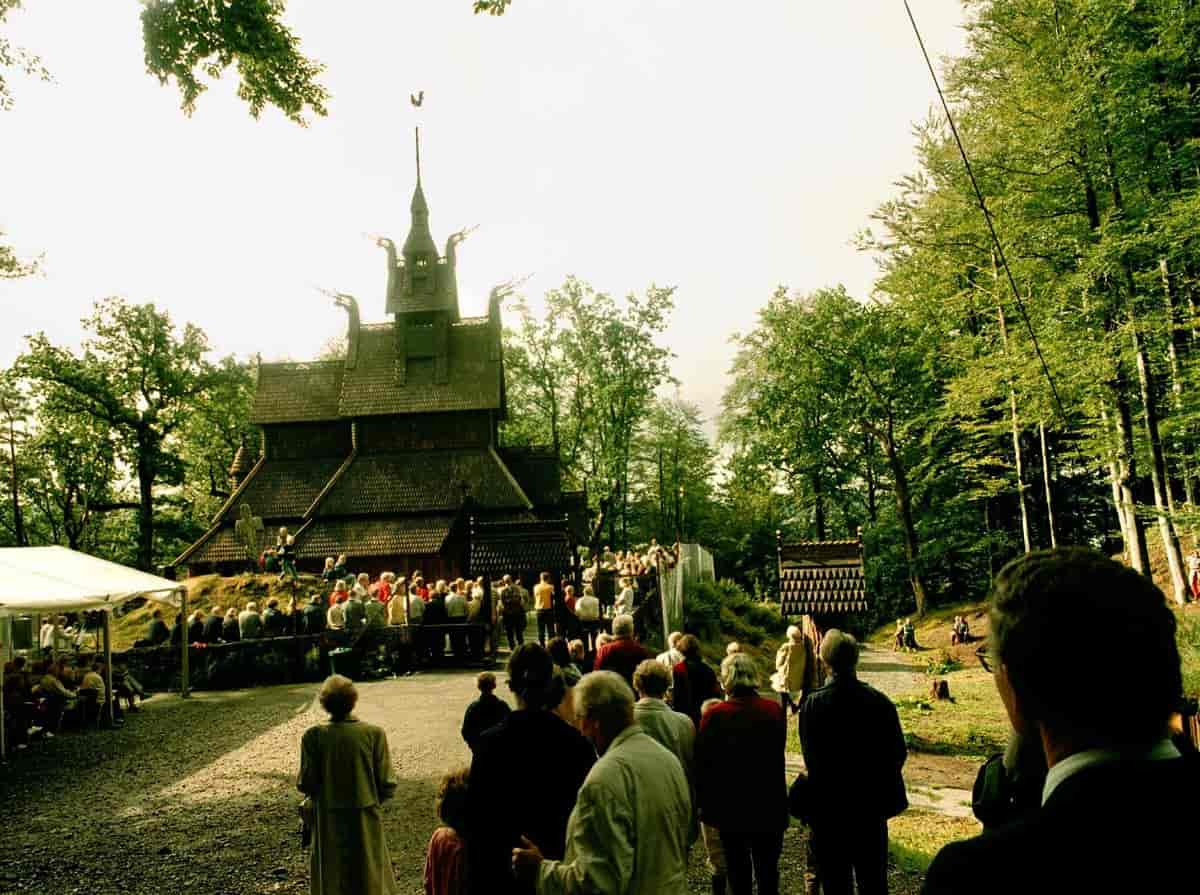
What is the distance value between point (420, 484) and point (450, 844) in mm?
28206

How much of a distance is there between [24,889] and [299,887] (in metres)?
2.24

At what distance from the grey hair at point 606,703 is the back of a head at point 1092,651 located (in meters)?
2.26

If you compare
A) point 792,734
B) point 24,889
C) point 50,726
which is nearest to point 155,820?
point 24,889

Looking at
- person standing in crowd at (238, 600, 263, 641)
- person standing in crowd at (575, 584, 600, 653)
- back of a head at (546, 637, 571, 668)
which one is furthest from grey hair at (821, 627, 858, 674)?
person standing in crowd at (238, 600, 263, 641)

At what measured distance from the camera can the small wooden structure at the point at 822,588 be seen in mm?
11523

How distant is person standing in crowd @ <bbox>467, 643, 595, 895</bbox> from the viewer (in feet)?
→ 11.7

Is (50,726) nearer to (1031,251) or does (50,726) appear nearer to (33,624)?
(33,624)

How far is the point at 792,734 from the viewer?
11.9 meters

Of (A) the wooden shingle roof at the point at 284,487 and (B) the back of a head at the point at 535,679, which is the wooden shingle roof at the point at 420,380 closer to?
(A) the wooden shingle roof at the point at 284,487

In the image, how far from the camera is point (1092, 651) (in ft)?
4.11

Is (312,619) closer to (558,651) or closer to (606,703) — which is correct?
(558,651)

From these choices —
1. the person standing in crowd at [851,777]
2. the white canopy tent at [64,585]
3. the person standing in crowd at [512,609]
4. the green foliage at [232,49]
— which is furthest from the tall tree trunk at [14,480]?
the person standing in crowd at [851,777]

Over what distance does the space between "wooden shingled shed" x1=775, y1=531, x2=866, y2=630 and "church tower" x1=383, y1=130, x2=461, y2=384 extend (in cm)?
2467

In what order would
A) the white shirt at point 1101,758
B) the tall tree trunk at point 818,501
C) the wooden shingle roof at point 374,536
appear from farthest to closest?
the tall tree trunk at point 818,501
the wooden shingle roof at point 374,536
the white shirt at point 1101,758
